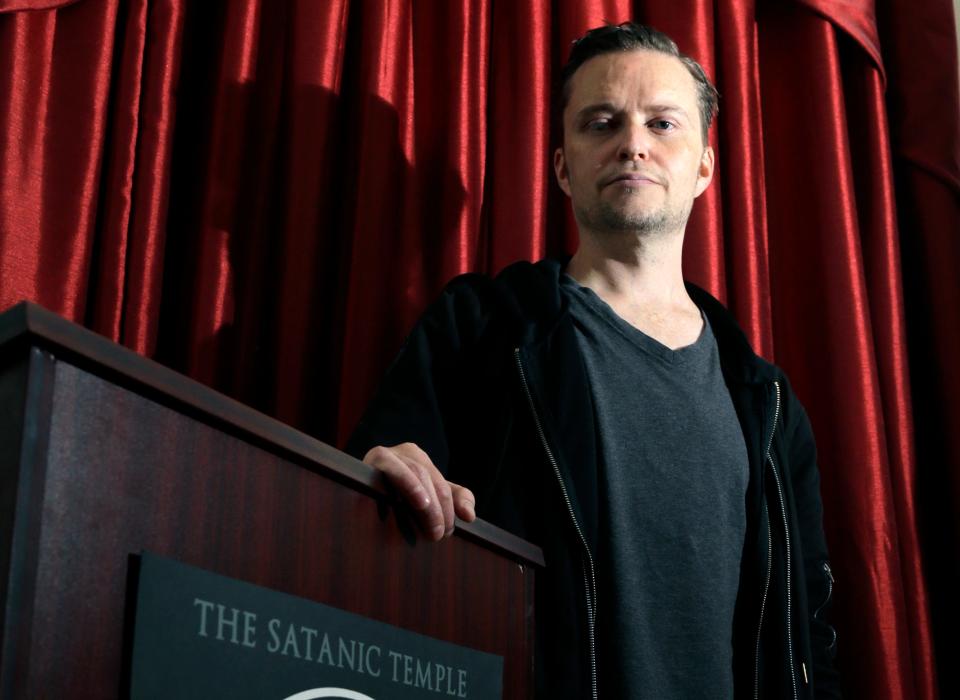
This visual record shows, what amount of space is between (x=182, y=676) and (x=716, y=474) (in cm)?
87

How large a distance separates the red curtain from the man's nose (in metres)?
0.27

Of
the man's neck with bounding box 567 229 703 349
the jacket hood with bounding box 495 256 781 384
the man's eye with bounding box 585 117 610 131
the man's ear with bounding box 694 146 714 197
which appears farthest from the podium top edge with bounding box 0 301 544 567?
the man's ear with bounding box 694 146 714 197

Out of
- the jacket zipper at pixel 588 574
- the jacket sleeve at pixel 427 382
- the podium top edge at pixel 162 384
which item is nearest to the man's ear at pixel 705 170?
the jacket sleeve at pixel 427 382

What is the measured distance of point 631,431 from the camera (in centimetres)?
129

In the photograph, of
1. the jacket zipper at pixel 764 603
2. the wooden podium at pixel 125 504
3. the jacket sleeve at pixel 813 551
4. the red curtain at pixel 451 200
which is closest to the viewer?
the wooden podium at pixel 125 504

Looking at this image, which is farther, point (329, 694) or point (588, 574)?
point (588, 574)

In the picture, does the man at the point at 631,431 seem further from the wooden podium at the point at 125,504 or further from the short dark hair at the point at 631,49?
the wooden podium at the point at 125,504

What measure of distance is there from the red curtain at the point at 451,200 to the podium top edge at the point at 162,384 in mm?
872

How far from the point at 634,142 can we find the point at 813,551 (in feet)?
A: 1.76

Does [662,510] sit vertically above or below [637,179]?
below

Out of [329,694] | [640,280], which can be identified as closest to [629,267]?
[640,280]

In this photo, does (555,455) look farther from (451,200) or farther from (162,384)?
(162,384)

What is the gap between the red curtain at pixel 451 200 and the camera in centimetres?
150

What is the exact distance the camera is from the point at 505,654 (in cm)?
85
